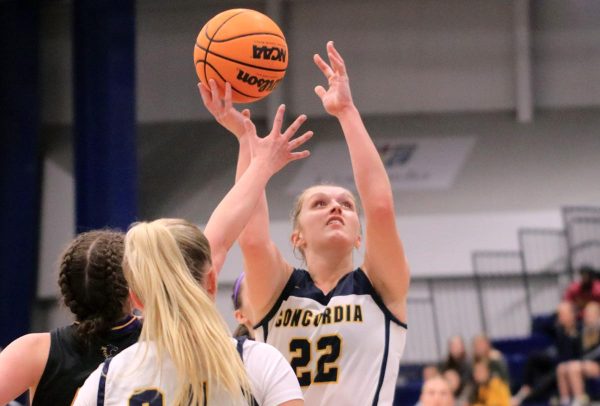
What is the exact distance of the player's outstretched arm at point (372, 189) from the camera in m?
3.13

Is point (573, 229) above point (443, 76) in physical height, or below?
below

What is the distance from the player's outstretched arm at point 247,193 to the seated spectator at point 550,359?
26.9ft

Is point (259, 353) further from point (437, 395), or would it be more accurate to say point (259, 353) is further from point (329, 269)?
point (437, 395)

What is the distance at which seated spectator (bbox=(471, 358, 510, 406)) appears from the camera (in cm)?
988

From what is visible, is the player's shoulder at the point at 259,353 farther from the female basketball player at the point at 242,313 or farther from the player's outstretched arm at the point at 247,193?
the female basketball player at the point at 242,313

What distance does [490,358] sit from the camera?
10.4 meters

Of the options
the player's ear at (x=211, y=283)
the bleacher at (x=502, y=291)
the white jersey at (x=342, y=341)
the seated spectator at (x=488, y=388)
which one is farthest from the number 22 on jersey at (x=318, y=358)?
the bleacher at (x=502, y=291)

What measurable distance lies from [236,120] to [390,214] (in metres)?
0.58

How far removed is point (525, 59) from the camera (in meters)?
13.8

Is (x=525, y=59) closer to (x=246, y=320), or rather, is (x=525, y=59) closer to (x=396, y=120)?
(x=396, y=120)

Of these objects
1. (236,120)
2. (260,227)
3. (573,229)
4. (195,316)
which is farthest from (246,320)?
(573,229)

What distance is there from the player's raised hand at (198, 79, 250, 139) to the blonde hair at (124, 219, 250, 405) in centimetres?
104

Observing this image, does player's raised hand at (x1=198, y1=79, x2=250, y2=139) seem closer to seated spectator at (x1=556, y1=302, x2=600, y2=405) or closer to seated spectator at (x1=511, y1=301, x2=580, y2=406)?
seated spectator at (x1=556, y1=302, x2=600, y2=405)

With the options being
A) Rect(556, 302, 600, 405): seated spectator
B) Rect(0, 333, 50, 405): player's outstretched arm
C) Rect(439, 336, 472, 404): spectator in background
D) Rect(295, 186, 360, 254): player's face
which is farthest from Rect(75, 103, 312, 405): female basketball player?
Rect(556, 302, 600, 405): seated spectator
